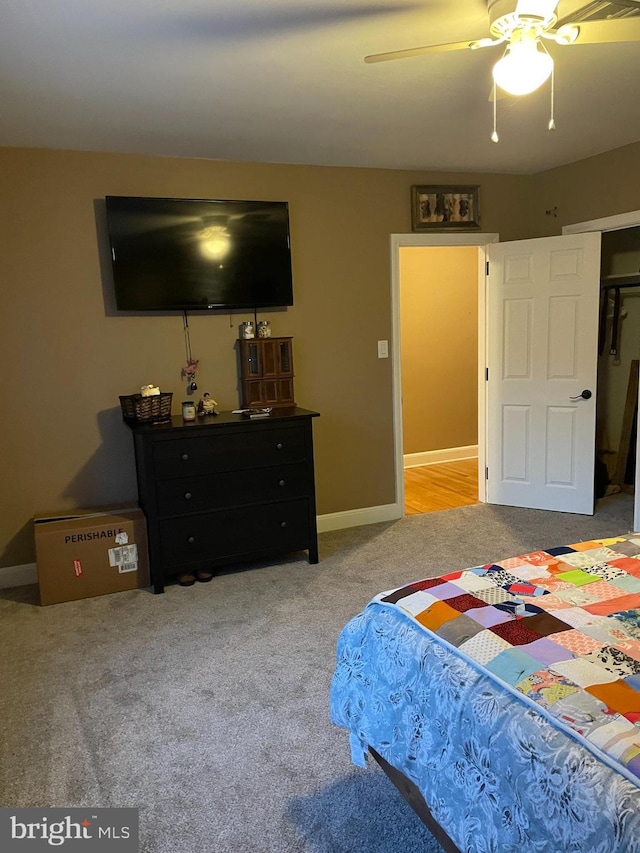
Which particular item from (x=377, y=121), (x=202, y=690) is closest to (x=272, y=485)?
(x=202, y=690)

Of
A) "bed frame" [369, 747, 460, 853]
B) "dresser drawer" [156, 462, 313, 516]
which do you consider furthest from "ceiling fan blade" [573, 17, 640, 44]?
"dresser drawer" [156, 462, 313, 516]

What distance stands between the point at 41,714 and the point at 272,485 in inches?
66.8

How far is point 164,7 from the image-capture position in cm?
207

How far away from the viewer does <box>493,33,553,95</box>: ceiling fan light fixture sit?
1.83 m

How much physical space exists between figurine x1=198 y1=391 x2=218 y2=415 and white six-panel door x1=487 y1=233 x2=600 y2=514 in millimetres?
2230

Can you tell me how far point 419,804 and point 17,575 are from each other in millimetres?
3015

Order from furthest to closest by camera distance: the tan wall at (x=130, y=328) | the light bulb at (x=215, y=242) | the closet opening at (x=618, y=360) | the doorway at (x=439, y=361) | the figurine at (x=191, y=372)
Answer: the doorway at (x=439, y=361)
the closet opening at (x=618, y=360)
the figurine at (x=191, y=372)
the light bulb at (x=215, y=242)
the tan wall at (x=130, y=328)

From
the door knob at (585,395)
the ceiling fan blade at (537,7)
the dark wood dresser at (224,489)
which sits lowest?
the dark wood dresser at (224,489)

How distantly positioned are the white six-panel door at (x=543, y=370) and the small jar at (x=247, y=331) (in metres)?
1.90

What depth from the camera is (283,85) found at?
2789mm

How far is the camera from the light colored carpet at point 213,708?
74.9 inches

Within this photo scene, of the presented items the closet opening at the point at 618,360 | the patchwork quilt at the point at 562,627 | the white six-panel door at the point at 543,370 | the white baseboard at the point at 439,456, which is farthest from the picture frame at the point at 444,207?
the patchwork quilt at the point at 562,627

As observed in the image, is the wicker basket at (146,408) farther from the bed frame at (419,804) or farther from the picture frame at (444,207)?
the bed frame at (419,804)

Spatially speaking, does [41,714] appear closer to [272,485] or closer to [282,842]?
[282,842]
